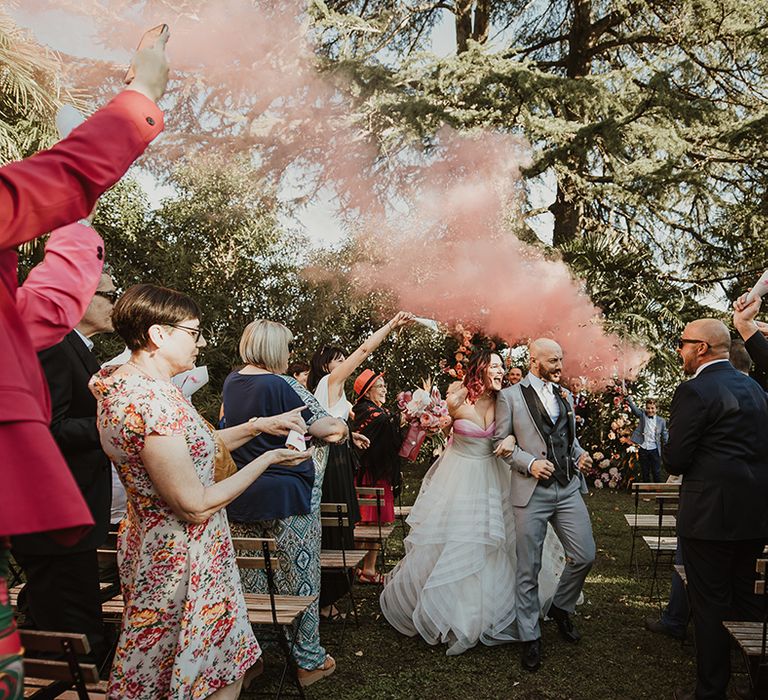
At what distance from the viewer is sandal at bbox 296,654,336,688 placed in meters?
4.50

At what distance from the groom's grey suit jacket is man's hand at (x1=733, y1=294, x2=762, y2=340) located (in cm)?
141

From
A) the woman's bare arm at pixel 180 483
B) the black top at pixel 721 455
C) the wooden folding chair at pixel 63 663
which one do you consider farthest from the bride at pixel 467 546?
the wooden folding chair at pixel 63 663

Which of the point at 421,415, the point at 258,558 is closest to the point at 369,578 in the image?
the point at 421,415

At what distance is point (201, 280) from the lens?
38.3 feet

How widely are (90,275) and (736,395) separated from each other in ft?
12.0

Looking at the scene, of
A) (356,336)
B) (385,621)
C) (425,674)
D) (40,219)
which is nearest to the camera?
(40,219)

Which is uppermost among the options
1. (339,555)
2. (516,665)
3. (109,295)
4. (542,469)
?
(109,295)

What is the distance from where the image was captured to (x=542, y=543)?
507 centimetres

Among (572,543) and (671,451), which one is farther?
(572,543)

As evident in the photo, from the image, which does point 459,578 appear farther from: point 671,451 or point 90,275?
point 90,275

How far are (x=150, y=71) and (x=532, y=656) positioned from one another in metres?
4.55

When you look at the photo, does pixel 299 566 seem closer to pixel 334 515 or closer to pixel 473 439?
pixel 334 515

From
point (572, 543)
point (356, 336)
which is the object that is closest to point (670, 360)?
point (356, 336)

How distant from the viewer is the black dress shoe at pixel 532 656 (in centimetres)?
467
